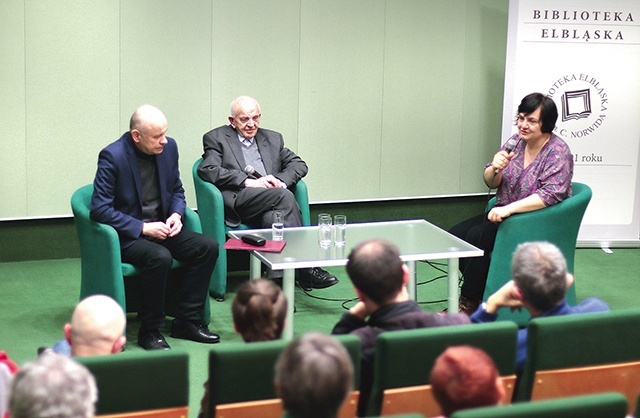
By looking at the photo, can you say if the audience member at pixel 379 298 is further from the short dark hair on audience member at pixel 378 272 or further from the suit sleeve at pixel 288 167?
the suit sleeve at pixel 288 167

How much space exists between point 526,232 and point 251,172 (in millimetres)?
1847

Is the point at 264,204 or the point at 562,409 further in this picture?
the point at 264,204

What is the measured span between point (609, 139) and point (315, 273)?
2642 millimetres

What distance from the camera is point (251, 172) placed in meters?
6.75

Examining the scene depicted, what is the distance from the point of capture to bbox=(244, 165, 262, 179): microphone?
6.74 meters

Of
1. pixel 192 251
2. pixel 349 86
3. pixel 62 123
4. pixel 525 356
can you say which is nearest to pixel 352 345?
pixel 525 356

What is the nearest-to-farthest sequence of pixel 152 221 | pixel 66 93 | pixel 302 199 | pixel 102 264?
pixel 102 264 < pixel 152 221 < pixel 302 199 < pixel 66 93

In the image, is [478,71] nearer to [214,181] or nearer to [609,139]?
[609,139]

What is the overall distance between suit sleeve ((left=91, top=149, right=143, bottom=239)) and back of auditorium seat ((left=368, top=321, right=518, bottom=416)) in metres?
2.42

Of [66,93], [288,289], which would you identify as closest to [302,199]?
[288,289]

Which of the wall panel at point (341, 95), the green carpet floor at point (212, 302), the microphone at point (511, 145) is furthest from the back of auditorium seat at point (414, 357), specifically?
the wall panel at point (341, 95)

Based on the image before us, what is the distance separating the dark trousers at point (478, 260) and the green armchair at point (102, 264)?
1575 mm

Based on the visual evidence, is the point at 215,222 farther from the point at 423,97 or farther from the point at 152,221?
the point at 423,97

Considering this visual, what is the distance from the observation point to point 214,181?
21.6ft
